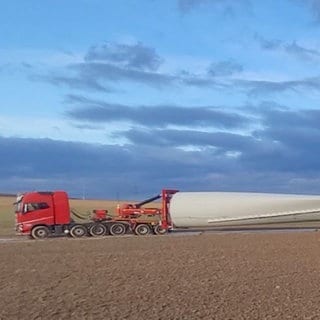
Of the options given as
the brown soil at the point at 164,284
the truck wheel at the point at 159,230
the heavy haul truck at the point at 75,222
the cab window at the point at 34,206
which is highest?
the cab window at the point at 34,206

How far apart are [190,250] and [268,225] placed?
25.8 metres

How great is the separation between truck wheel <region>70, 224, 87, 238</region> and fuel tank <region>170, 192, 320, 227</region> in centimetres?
500

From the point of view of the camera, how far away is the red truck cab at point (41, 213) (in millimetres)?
45250

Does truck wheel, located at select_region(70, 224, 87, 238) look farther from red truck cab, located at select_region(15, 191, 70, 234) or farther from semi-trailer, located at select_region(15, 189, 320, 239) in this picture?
red truck cab, located at select_region(15, 191, 70, 234)

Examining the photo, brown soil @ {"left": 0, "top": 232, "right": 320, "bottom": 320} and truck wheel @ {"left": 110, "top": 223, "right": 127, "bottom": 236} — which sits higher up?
truck wheel @ {"left": 110, "top": 223, "right": 127, "bottom": 236}

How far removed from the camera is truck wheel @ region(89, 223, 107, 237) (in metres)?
44.4

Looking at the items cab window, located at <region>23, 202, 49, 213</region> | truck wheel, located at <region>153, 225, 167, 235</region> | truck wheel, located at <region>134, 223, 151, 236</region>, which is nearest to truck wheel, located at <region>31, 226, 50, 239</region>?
cab window, located at <region>23, 202, 49, 213</region>

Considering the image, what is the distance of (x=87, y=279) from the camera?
19.0m

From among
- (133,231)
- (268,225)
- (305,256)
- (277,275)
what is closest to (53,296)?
(277,275)

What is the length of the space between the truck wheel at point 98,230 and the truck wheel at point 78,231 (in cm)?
37

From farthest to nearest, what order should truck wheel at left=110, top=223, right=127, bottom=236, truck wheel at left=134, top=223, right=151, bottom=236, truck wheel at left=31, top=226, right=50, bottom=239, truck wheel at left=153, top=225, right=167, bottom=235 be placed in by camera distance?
truck wheel at left=153, top=225, right=167, bottom=235 < truck wheel at left=134, top=223, right=151, bottom=236 < truck wheel at left=110, top=223, right=127, bottom=236 < truck wheel at left=31, top=226, right=50, bottom=239

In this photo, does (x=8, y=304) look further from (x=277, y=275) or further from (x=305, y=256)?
(x=305, y=256)

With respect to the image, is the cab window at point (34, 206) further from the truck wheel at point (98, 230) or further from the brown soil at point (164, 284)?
the brown soil at point (164, 284)

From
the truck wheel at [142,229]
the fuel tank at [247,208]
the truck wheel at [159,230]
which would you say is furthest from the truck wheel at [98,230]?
the fuel tank at [247,208]
